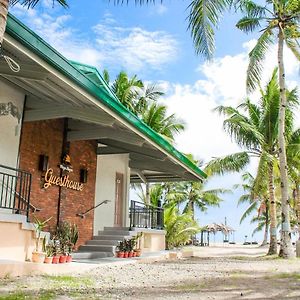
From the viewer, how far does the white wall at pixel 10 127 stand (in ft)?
33.6

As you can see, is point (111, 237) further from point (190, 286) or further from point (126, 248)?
point (190, 286)

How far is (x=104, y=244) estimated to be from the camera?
13.6 m

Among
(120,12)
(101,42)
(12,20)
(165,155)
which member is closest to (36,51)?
(12,20)

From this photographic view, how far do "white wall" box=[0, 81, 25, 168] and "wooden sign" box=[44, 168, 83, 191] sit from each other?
136 centimetres

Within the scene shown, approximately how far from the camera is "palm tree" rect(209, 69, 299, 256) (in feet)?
64.4

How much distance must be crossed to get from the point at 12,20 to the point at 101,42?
2.93 meters

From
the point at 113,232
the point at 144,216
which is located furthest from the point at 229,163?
the point at 113,232

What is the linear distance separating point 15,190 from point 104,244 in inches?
168

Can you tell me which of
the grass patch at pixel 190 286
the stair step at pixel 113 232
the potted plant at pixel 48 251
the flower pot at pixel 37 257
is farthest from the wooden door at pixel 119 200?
the grass patch at pixel 190 286

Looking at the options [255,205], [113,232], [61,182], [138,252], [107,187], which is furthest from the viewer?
[255,205]

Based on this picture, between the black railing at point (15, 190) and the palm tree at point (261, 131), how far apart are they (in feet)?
37.6

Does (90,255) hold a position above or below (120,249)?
below

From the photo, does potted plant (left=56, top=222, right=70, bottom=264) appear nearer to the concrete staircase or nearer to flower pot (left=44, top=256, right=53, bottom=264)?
flower pot (left=44, top=256, right=53, bottom=264)

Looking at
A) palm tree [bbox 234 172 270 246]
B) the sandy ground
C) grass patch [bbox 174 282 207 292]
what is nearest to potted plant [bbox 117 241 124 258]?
the sandy ground
